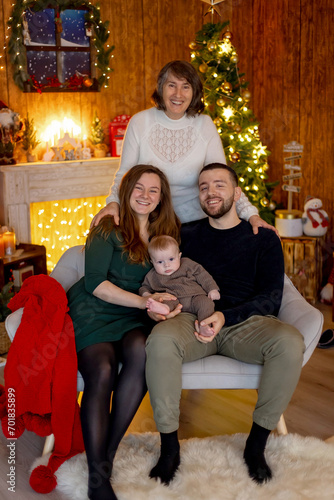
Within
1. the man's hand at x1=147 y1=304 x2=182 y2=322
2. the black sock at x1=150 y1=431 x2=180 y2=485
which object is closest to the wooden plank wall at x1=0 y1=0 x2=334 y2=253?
the man's hand at x1=147 y1=304 x2=182 y2=322

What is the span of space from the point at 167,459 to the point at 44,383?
19.5 inches

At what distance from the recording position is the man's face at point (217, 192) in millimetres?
2324


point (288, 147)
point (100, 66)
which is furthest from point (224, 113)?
point (100, 66)

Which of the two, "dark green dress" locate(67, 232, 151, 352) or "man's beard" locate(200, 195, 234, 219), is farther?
"man's beard" locate(200, 195, 234, 219)

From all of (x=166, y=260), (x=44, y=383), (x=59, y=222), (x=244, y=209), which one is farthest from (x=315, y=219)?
(x=44, y=383)

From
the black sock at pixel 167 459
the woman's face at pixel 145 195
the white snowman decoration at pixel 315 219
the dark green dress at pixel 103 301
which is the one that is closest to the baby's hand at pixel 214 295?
the dark green dress at pixel 103 301

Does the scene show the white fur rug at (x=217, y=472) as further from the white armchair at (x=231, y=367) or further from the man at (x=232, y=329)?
the white armchair at (x=231, y=367)

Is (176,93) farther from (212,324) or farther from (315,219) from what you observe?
(315,219)

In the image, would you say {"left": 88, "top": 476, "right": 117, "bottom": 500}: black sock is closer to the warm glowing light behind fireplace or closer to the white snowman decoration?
the white snowman decoration

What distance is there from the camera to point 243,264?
91.0 inches

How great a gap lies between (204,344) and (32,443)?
86cm

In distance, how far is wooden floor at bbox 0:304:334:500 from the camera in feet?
7.41

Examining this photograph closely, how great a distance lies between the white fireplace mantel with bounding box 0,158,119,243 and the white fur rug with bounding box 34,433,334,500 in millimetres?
2119

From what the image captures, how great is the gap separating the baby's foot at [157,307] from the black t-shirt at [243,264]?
0.77 ft
